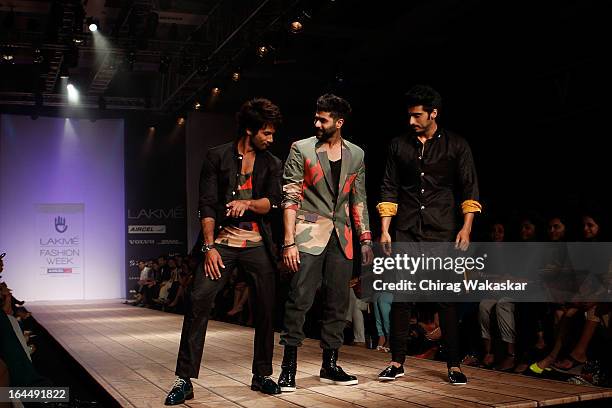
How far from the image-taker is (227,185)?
10.1 feet

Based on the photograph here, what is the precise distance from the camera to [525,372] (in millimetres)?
4613

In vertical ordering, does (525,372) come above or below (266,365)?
below

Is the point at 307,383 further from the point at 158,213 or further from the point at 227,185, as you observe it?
the point at 158,213

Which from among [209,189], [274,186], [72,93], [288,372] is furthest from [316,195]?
[72,93]

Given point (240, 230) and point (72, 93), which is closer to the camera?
point (240, 230)

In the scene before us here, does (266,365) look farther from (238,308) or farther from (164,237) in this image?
(164,237)

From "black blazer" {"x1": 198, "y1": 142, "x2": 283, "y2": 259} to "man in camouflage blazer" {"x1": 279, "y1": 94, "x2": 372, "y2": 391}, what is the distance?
0.12 m

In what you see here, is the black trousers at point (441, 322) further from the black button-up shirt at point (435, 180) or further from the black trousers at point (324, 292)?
the black trousers at point (324, 292)

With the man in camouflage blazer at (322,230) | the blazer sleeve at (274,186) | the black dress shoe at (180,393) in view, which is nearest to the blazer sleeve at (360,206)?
the man in camouflage blazer at (322,230)

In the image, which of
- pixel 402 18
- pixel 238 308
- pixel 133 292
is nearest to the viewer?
pixel 238 308

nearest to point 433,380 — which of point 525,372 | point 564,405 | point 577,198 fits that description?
point 564,405

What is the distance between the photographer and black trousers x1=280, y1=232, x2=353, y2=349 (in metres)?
3.23

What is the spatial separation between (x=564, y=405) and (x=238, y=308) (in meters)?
5.99

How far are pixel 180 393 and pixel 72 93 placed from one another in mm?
12055
